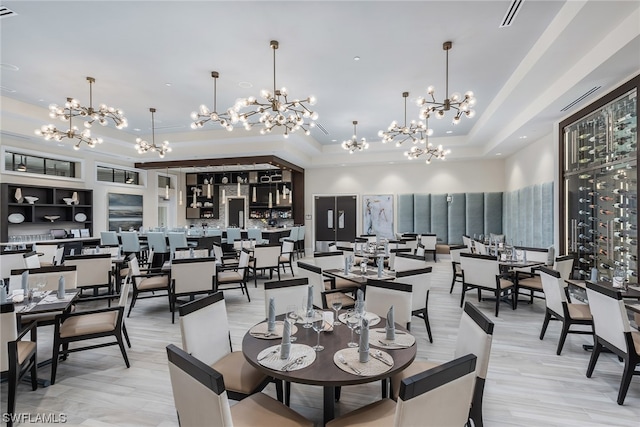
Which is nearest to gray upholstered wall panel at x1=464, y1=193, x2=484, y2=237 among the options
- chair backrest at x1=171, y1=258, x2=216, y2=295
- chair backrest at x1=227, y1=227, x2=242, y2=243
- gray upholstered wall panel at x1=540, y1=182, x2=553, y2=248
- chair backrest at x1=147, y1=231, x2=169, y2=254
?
gray upholstered wall panel at x1=540, y1=182, x2=553, y2=248

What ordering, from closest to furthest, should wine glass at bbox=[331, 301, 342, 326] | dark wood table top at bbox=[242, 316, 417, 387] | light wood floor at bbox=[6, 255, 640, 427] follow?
dark wood table top at bbox=[242, 316, 417, 387], wine glass at bbox=[331, 301, 342, 326], light wood floor at bbox=[6, 255, 640, 427]

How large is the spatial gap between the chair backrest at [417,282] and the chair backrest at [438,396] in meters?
2.31

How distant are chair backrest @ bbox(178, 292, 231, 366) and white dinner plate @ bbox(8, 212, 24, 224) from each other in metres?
8.68

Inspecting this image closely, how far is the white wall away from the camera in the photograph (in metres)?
7.00

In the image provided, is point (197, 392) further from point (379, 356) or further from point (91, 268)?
point (91, 268)

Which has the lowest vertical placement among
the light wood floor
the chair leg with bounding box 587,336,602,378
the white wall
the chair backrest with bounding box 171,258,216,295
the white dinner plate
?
the light wood floor

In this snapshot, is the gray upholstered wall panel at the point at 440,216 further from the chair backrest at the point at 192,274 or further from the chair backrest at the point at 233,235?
the chair backrest at the point at 192,274

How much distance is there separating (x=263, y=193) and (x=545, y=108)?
9.91m

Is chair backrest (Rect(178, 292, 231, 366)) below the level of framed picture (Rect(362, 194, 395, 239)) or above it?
below

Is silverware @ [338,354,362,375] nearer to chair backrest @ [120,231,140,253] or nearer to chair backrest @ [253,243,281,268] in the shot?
chair backrest @ [253,243,281,268]

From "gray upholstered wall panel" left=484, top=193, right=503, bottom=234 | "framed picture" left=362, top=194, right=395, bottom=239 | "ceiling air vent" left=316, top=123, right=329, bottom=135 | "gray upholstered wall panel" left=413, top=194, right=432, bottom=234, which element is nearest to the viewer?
"ceiling air vent" left=316, top=123, right=329, bottom=135

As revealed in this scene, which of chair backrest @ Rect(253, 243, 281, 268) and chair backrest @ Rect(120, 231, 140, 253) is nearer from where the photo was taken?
chair backrest @ Rect(253, 243, 281, 268)

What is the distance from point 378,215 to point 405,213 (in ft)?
3.21

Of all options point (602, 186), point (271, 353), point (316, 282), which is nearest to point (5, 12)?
point (316, 282)
